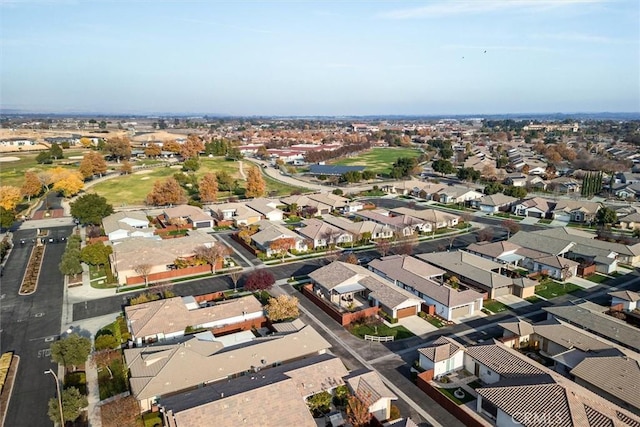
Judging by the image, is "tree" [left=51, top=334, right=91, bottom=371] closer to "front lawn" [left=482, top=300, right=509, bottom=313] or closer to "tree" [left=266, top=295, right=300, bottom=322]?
"tree" [left=266, top=295, right=300, bottom=322]

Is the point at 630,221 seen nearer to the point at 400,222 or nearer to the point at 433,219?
the point at 433,219

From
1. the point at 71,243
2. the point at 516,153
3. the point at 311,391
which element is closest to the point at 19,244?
the point at 71,243

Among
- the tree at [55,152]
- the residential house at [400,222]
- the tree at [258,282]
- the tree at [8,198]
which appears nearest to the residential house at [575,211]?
the residential house at [400,222]

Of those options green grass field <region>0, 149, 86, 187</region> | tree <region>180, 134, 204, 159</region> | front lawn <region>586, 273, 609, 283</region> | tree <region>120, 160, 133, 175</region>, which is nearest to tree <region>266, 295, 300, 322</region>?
front lawn <region>586, 273, 609, 283</region>

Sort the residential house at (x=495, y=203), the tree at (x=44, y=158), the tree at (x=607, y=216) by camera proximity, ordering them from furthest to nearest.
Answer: the tree at (x=44, y=158), the residential house at (x=495, y=203), the tree at (x=607, y=216)

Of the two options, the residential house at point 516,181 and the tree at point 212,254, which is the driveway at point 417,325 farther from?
the residential house at point 516,181
